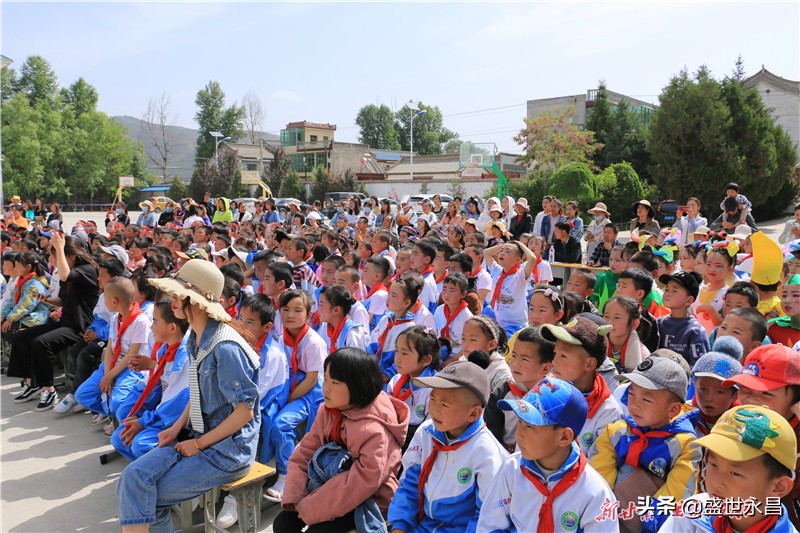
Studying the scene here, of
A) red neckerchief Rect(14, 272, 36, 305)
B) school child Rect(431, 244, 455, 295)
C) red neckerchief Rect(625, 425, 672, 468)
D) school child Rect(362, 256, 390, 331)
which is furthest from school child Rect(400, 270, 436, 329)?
red neckerchief Rect(14, 272, 36, 305)

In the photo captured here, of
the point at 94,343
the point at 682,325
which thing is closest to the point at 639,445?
the point at 682,325

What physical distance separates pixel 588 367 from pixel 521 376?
1.35ft

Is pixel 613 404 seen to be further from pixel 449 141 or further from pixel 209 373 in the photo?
pixel 449 141

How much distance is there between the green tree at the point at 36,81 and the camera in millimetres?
49375

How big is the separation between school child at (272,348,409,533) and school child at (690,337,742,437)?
1531 mm

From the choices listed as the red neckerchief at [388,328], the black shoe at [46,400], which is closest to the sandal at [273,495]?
the red neckerchief at [388,328]

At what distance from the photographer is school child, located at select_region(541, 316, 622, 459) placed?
117 inches

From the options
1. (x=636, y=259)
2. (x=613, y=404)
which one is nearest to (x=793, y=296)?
(x=636, y=259)

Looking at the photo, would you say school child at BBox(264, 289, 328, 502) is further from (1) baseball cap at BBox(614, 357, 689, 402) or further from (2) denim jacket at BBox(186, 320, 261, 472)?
(1) baseball cap at BBox(614, 357, 689, 402)

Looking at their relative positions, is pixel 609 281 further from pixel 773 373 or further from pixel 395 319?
pixel 773 373

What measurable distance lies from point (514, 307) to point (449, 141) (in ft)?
231

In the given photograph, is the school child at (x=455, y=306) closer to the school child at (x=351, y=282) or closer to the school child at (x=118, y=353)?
the school child at (x=351, y=282)

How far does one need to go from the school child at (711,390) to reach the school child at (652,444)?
223 mm

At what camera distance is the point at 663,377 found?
2.62m
